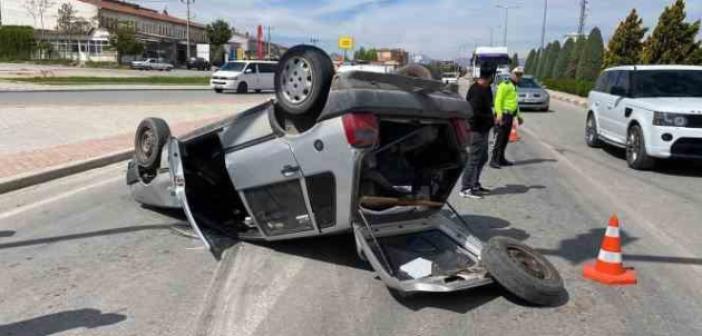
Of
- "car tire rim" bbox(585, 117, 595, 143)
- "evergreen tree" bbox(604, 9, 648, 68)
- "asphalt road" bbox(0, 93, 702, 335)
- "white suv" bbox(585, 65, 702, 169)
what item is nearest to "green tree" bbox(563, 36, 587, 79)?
"evergreen tree" bbox(604, 9, 648, 68)

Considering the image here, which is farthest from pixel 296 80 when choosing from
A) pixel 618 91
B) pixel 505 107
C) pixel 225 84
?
pixel 225 84

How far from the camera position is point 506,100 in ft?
34.3

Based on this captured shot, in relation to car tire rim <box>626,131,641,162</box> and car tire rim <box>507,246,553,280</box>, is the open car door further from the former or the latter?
car tire rim <box>626,131,641,162</box>

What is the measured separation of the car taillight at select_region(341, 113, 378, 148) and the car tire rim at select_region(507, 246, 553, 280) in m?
1.26

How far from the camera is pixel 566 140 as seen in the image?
15344 mm

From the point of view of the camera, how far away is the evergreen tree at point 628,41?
36.3 metres

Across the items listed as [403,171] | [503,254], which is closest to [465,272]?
[503,254]

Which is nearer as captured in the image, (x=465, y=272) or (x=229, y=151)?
(x=465, y=272)

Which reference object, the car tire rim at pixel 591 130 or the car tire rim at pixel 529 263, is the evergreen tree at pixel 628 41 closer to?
the car tire rim at pixel 591 130

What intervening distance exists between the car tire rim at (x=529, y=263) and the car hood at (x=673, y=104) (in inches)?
261

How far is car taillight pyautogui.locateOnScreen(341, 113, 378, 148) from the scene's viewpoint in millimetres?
4348

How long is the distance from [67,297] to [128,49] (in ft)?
258

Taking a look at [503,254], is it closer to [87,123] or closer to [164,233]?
[164,233]

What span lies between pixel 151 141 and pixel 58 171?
3039mm
